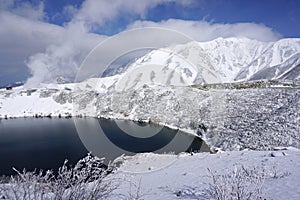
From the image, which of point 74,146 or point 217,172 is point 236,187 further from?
point 74,146

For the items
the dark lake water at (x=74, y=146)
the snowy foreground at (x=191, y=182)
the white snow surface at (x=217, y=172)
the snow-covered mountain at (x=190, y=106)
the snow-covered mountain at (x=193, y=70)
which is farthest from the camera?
the snow-covered mountain at (x=193, y=70)

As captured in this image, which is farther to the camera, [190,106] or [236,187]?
[190,106]

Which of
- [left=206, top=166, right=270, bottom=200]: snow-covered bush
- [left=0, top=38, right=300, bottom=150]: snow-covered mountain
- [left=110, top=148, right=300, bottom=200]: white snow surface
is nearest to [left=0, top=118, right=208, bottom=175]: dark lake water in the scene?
[left=0, top=38, right=300, bottom=150]: snow-covered mountain

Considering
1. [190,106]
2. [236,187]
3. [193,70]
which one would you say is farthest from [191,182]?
[193,70]

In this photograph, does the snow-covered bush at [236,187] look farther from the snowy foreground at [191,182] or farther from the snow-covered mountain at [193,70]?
the snow-covered mountain at [193,70]

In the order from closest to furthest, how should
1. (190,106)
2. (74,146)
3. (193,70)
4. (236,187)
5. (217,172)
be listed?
(236,187), (217,172), (74,146), (190,106), (193,70)

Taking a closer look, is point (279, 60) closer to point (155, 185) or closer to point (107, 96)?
point (107, 96)

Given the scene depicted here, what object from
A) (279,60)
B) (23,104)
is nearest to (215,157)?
(23,104)

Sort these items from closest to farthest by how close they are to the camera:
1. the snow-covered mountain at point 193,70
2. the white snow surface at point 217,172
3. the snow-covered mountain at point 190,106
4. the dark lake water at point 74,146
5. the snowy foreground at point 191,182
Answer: the snowy foreground at point 191,182 → the white snow surface at point 217,172 → the dark lake water at point 74,146 → the snow-covered mountain at point 190,106 → the snow-covered mountain at point 193,70

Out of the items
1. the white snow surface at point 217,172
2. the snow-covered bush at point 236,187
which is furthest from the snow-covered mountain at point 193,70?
the snow-covered bush at point 236,187

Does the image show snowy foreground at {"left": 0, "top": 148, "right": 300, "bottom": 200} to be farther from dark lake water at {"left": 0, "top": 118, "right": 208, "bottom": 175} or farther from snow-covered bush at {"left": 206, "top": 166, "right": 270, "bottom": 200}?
dark lake water at {"left": 0, "top": 118, "right": 208, "bottom": 175}

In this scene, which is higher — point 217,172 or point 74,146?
point 74,146

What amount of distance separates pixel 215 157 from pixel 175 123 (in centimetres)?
4264

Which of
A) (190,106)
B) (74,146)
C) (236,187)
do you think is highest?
(190,106)
